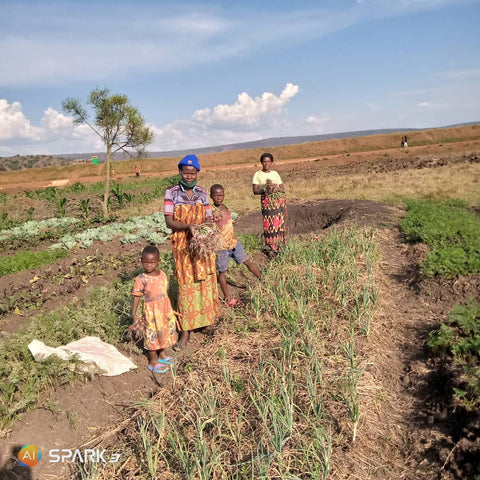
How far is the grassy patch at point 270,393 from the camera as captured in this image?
2.42 metres

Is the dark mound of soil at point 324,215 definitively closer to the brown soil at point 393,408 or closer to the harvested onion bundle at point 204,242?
the brown soil at point 393,408

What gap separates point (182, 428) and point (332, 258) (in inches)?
124

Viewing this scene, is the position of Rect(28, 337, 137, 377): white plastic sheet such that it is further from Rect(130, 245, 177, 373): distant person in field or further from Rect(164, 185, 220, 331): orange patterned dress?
Rect(164, 185, 220, 331): orange patterned dress

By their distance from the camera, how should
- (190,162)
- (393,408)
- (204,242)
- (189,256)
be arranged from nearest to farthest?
(393,408) → (204,242) → (190,162) → (189,256)

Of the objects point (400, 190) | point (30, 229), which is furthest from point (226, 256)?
point (30, 229)

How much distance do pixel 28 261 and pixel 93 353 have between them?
19.5 feet

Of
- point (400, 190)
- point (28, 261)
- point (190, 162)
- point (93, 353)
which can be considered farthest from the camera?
point (400, 190)

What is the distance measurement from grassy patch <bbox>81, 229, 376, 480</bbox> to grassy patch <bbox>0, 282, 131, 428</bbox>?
35.9 inches

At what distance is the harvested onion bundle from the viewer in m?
3.83

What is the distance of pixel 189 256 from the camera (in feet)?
13.4

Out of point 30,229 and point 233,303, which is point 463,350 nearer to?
point 233,303

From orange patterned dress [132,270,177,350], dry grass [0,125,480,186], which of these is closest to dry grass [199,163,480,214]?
orange patterned dress [132,270,177,350]

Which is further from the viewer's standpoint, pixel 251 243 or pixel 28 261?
pixel 28 261

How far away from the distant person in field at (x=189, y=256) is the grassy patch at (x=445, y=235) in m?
2.86
